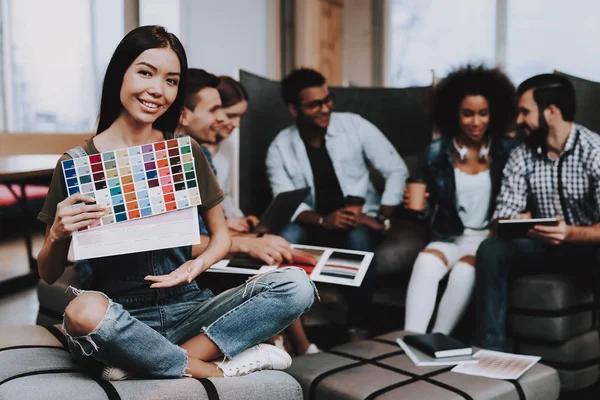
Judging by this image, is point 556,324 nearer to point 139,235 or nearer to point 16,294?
point 139,235

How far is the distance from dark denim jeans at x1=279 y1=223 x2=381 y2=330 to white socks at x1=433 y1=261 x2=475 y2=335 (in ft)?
0.83

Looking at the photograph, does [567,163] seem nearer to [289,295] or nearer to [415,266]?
[415,266]

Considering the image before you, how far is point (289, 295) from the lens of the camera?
1354 millimetres

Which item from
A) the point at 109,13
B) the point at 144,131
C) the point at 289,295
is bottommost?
the point at 289,295

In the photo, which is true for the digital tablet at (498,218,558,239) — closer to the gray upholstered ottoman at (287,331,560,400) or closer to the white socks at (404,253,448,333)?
the white socks at (404,253,448,333)

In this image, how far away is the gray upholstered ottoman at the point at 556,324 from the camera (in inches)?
79.2

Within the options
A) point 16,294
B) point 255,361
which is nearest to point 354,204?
point 255,361

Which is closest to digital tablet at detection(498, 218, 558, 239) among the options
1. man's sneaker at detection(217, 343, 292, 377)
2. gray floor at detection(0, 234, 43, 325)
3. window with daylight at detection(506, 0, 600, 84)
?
man's sneaker at detection(217, 343, 292, 377)

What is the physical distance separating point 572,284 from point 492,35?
4.65 m

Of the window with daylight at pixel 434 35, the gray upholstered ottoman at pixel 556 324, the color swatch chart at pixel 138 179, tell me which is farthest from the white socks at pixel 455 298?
the window with daylight at pixel 434 35

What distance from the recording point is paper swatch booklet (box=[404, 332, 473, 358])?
1.65m

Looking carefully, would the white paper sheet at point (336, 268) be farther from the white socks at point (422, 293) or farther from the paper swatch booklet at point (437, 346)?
the white socks at point (422, 293)

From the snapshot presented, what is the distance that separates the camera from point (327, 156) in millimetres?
2734

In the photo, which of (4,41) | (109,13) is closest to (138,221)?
(109,13)
